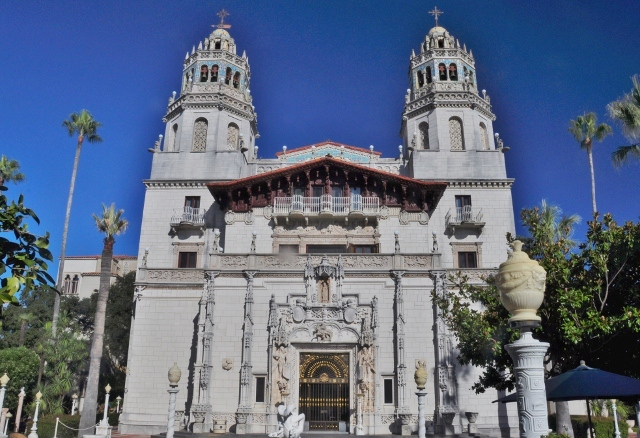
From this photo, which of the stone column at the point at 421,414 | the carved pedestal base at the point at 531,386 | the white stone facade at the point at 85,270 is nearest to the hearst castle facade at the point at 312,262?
the stone column at the point at 421,414

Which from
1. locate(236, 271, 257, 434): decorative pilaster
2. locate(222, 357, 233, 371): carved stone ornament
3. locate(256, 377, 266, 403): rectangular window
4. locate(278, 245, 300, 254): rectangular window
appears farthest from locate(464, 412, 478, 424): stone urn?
locate(278, 245, 300, 254): rectangular window

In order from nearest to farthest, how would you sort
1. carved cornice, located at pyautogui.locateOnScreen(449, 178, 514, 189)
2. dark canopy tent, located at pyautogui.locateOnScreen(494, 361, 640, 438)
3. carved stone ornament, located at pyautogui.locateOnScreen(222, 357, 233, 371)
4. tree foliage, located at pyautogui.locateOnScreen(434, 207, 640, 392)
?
dark canopy tent, located at pyautogui.locateOnScreen(494, 361, 640, 438), tree foliage, located at pyautogui.locateOnScreen(434, 207, 640, 392), carved stone ornament, located at pyautogui.locateOnScreen(222, 357, 233, 371), carved cornice, located at pyautogui.locateOnScreen(449, 178, 514, 189)

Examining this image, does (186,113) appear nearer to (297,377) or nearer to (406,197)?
(406,197)

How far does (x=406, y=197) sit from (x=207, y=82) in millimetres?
17431

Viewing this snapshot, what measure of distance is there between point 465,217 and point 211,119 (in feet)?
62.4

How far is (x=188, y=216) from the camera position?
34625 millimetres

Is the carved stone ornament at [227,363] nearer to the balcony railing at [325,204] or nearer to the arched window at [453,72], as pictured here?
the balcony railing at [325,204]

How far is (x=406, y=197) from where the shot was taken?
3306cm

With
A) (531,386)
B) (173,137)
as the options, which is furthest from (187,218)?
(531,386)

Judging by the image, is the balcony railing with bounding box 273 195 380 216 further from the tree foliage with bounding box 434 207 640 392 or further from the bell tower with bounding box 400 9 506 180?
the tree foliage with bounding box 434 207 640 392

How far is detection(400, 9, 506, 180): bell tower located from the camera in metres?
35.8

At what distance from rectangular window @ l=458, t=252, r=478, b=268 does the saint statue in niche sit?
9.14m

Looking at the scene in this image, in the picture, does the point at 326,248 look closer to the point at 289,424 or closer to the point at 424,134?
the point at 424,134

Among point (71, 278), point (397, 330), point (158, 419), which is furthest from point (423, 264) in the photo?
point (71, 278)
